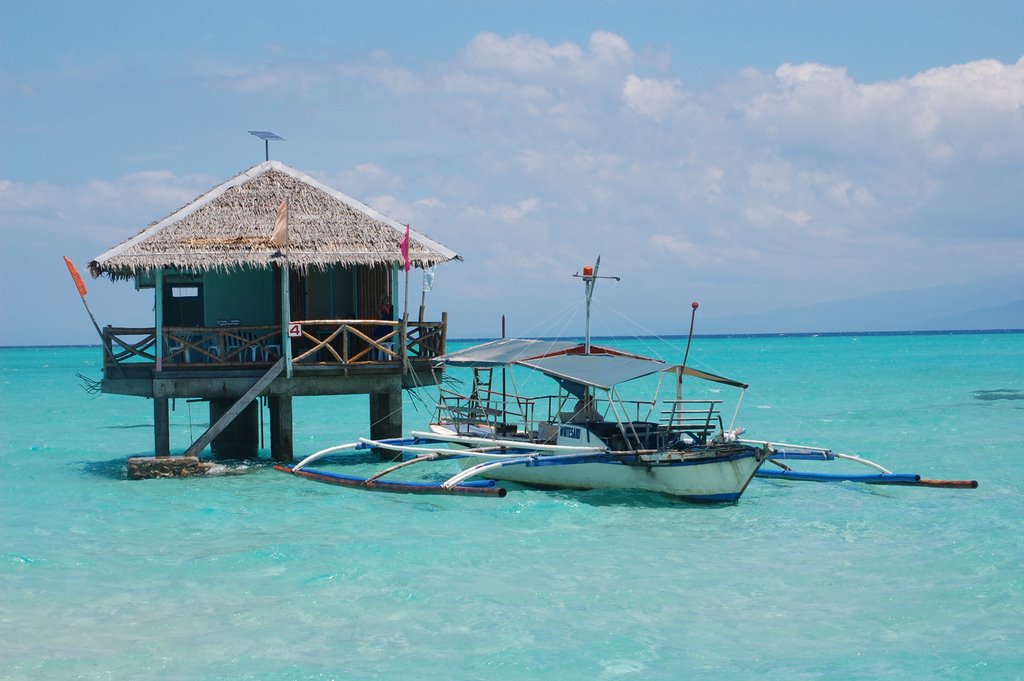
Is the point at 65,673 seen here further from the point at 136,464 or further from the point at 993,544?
the point at 993,544

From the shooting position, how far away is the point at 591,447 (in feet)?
57.3

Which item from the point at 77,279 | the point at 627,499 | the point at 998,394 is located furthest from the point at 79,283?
the point at 998,394

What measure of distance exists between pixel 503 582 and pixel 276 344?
31.3 ft

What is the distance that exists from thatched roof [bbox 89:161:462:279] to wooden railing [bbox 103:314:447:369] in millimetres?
1159

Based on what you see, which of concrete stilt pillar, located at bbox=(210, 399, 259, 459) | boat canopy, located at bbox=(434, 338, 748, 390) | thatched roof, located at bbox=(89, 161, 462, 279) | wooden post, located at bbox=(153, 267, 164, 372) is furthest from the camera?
concrete stilt pillar, located at bbox=(210, 399, 259, 459)

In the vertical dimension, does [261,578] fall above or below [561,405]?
below

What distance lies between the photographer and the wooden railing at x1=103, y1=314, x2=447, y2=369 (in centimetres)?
1942

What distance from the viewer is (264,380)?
19328 millimetres

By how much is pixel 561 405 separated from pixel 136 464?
7.60 m

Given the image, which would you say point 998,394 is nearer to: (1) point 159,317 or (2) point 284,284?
(2) point 284,284

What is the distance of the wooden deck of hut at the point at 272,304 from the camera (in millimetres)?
19250

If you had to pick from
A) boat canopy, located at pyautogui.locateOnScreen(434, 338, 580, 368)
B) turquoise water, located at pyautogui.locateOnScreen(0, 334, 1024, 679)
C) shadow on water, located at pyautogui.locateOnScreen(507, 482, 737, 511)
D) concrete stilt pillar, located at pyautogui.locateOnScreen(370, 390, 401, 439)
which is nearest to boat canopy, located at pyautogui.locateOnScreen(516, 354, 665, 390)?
boat canopy, located at pyautogui.locateOnScreen(434, 338, 580, 368)

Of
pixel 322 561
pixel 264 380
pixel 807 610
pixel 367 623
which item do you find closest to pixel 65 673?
pixel 367 623

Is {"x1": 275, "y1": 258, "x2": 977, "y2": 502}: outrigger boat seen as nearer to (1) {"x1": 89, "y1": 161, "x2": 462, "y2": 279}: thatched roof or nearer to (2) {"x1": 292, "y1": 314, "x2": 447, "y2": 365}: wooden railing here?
(2) {"x1": 292, "y1": 314, "x2": 447, "y2": 365}: wooden railing
